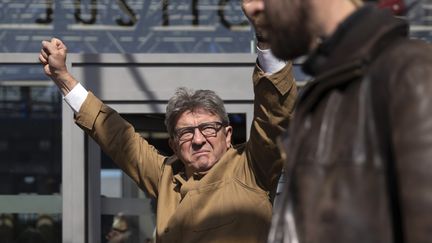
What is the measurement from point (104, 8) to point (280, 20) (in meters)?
3.76

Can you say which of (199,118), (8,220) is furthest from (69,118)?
(199,118)

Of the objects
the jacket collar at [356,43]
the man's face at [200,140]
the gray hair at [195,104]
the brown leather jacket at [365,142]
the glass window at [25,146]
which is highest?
the jacket collar at [356,43]

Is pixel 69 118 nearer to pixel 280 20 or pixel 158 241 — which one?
pixel 158 241

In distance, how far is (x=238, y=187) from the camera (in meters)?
3.38

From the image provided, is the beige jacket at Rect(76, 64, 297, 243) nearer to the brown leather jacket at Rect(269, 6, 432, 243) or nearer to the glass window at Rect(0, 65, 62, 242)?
the brown leather jacket at Rect(269, 6, 432, 243)

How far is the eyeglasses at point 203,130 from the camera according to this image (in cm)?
354

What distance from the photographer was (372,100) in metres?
1.66

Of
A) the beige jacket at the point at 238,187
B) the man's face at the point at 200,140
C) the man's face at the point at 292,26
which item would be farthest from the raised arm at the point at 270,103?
the man's face at the point at 292,26

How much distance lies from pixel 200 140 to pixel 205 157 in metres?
0.07

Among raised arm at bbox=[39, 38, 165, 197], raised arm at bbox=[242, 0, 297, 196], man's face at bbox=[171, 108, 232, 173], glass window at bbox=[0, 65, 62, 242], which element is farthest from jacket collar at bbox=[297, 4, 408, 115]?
glass window at bbox=[0, 65, 62, 242]

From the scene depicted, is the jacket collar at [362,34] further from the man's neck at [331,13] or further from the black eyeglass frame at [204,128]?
the black eyeglass frame at [204,128]

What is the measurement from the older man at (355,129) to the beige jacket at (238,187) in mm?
1374

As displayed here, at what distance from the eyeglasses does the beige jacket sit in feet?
0.32

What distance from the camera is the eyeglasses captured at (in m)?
3.54
